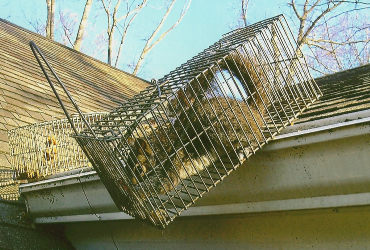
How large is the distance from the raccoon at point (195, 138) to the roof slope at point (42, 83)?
8.90 feet

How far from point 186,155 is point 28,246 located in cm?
212

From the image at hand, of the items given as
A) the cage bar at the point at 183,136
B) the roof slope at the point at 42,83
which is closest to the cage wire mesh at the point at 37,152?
the roof slope at the point at 42,83

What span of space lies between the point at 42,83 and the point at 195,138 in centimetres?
516

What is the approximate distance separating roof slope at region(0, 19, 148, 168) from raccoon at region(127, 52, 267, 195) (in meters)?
2.71

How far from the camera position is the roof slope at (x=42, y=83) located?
17.0 feet

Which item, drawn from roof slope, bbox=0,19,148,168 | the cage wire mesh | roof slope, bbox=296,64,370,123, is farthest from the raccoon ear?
Result: roof slope, bbox=0,19,148,168

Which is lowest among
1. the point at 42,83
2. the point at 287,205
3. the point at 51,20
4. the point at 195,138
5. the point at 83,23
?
the point at 287,205

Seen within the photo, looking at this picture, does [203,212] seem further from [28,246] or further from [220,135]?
[28,246]

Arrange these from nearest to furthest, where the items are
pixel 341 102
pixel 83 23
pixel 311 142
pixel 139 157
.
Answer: pixel 311 142 < pixel 139 157 < pixel 341 102 < pixel 83 23

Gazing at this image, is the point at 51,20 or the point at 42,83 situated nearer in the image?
the point at 42,83

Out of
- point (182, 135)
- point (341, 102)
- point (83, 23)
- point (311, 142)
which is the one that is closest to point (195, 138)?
point (182, 135)

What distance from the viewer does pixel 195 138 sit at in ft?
A: 6.97

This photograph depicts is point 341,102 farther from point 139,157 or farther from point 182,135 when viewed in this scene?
point 139,157

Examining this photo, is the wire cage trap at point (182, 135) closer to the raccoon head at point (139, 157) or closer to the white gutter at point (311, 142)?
the raccoon head at point (139, 157)
